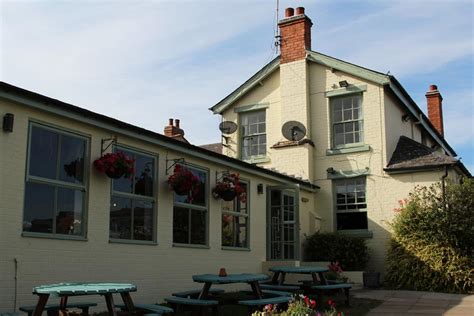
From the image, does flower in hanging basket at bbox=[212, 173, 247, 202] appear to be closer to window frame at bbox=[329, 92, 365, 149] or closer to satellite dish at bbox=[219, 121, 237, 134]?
window frame at bbox=[329, 92, 365, 149]

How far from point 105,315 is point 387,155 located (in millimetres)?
10593

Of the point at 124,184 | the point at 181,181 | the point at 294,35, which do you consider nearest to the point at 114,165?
the point at 124,184

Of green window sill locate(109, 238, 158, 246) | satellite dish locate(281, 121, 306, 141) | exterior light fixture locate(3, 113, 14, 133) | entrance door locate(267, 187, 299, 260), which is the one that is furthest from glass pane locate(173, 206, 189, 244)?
satellite dish locate(281, 121, 306, 141)

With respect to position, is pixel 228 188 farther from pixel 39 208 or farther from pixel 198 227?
pixel 39 208

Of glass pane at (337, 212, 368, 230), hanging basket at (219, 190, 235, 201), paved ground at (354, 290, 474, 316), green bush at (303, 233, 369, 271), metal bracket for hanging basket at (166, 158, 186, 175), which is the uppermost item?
metal bracket for hanging basket at (166, 158, 186, 175)

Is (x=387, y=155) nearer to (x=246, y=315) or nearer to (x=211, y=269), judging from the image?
(x=211, y=269)

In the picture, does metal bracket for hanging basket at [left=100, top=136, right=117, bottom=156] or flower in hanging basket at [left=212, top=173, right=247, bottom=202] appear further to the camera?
flower in hanging basket at [left=212, top=173, right=247, bottom=202]

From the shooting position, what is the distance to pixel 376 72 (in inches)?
641

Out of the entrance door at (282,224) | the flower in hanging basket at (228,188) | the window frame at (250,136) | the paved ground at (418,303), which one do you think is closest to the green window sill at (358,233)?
the entrance door at (282,224)

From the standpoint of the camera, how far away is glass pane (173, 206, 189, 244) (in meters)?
10.6

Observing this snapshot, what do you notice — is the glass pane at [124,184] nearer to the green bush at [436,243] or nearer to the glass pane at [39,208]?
the glass pane at [39,208]

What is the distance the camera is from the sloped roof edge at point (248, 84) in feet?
60.4

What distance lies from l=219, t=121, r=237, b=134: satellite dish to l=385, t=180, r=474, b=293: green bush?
21.3ft

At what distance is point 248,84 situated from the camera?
18641 millimetres
